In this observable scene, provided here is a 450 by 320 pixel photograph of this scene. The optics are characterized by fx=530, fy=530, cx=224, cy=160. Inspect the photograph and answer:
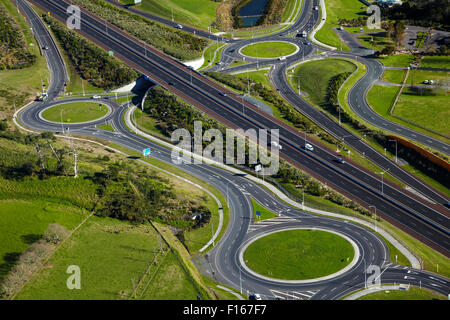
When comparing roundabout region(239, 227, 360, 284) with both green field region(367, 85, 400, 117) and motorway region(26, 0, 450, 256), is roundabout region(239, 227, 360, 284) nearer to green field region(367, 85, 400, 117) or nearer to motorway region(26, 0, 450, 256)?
motorway region(26, 0, 450, 256)

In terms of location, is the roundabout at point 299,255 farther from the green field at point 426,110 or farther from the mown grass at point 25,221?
the green field at point 426,110

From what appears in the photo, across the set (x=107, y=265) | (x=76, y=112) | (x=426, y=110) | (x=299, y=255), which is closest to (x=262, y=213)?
(x=299, y=255)

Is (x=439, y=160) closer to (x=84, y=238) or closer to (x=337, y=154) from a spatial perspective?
(x=337, y=154)

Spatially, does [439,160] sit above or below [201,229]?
above

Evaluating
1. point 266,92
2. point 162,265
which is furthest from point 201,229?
point 266,92

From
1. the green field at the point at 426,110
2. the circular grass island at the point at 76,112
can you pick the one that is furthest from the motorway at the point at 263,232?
the green field at the point at 426,110

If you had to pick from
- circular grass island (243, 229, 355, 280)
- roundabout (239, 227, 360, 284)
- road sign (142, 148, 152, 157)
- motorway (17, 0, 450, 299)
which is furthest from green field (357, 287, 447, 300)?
road sign (142, 148, 152, 157)
